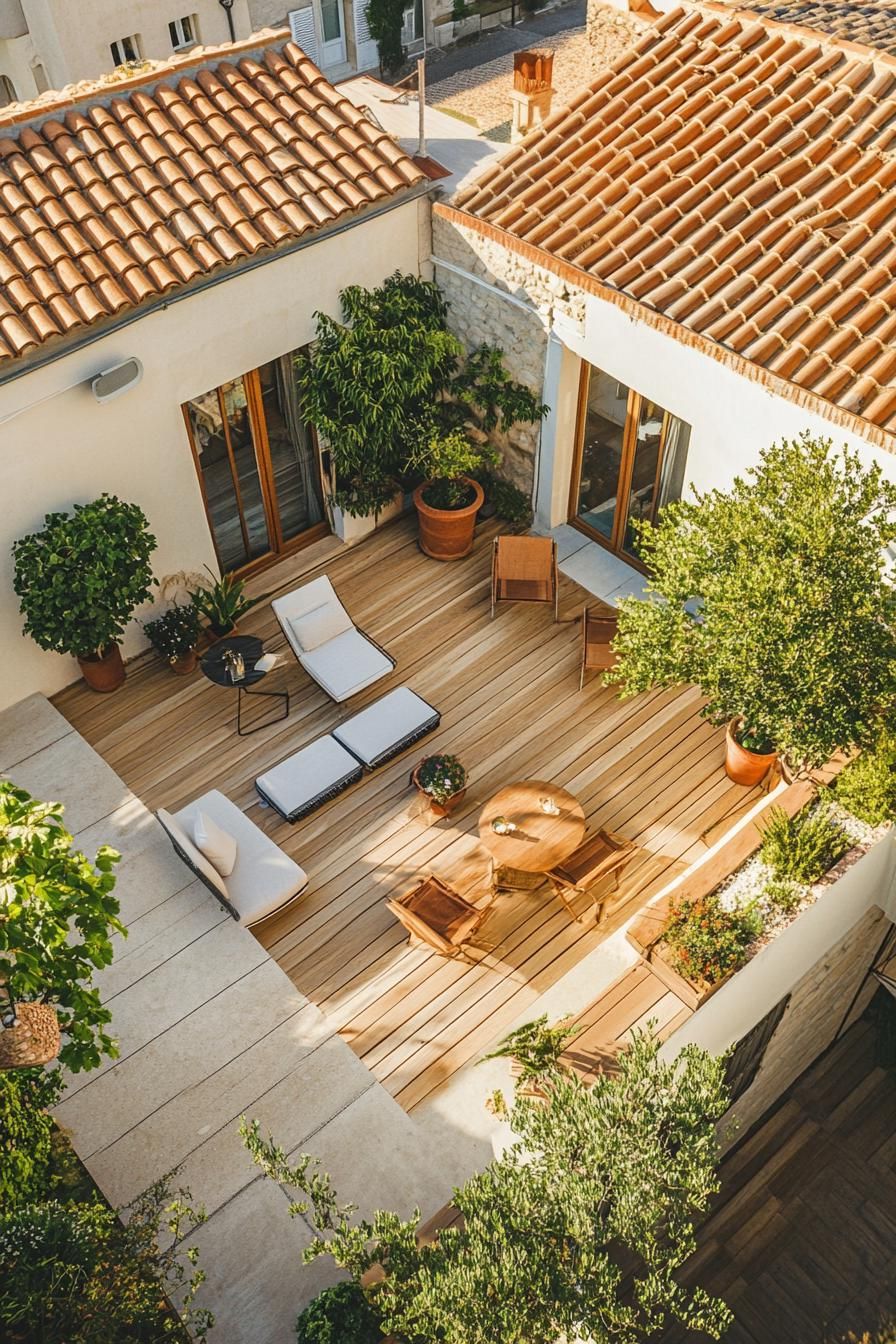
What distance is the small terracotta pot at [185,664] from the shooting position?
11.5 m

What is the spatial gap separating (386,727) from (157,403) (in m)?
3.78

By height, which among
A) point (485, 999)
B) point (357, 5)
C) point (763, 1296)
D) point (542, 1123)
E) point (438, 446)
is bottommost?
point (763, 1296)

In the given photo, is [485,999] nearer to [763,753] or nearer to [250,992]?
[250,992]

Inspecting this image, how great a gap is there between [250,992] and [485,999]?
191 cm

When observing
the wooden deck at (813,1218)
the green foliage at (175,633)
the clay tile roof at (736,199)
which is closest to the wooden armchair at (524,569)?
the clay tile roof at (736,199)

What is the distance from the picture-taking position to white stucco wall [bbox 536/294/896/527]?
9.43 metres

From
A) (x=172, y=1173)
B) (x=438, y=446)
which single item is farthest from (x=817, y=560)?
(x=172, y=1173)

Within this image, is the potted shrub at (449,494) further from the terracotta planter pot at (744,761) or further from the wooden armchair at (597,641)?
the terracotta planter pot at (744,761)

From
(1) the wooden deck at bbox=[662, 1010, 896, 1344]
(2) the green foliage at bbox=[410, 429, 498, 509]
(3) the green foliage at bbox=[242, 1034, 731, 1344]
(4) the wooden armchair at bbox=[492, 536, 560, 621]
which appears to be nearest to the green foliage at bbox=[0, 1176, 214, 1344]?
(3) the green foliage at bbox=[242, 1034, 731, 1344]

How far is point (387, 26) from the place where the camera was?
2917 centimetres

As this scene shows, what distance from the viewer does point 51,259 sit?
962cm

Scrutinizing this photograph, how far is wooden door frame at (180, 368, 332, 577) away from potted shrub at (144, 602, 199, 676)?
100 cm

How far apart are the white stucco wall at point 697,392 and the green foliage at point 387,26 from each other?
22.4 meters

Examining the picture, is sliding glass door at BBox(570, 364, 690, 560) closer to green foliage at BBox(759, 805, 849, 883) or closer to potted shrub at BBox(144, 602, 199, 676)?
green foliage at BBox(759, 805, 849, 883)
